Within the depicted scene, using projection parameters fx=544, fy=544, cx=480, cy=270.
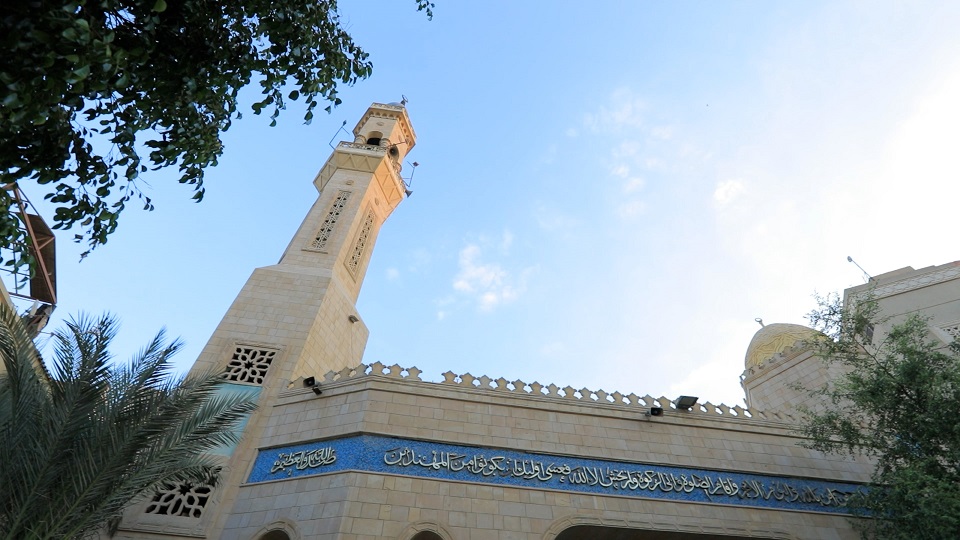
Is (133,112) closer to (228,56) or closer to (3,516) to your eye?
(228,56)

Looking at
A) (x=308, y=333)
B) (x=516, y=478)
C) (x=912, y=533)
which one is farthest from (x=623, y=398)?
(x=308, y=333)

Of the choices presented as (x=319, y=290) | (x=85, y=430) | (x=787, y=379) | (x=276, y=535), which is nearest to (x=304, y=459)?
(x=276, y=535)

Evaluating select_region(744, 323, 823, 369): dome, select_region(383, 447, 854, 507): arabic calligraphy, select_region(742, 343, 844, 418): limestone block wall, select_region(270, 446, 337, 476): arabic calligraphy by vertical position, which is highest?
select_region(744, 323, 823, 369): dome

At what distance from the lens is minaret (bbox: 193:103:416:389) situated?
30.3 ft

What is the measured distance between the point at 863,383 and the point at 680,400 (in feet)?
8.45

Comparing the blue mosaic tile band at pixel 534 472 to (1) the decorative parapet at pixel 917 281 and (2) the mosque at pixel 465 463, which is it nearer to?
(2) the mosque at pixel 465 463

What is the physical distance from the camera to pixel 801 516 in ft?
25.8

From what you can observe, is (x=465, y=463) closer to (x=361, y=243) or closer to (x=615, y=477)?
(x=615, y=477)

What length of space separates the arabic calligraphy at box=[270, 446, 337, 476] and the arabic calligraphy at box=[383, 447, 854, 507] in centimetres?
79

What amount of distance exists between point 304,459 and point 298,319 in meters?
3.19

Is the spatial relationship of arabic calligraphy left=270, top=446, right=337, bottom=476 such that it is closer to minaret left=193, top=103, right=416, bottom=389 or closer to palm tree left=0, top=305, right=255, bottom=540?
minaret left=193, top=103, right=416, bottom=389

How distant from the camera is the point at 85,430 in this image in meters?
4.75

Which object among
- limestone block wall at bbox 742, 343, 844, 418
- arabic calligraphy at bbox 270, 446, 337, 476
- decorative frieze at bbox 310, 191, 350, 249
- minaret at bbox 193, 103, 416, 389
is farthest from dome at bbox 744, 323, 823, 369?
arabic calligraphy at bbox 270, 446, 337, 476

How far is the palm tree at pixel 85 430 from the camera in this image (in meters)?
4.34
